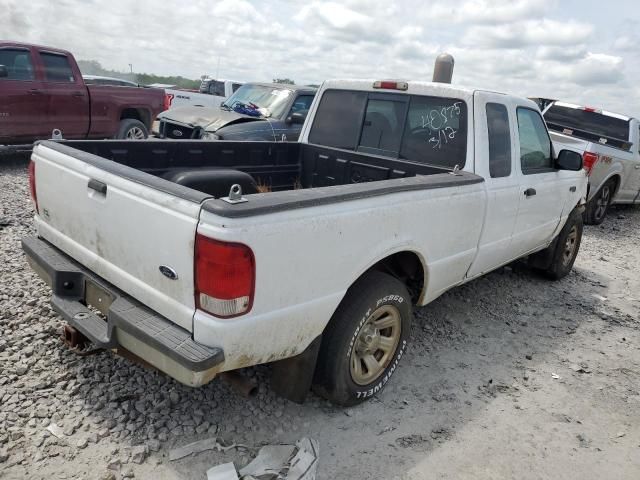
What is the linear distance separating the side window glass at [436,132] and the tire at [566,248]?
240 centimetres

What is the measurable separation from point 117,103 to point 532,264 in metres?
7.83

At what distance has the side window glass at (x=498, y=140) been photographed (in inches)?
150

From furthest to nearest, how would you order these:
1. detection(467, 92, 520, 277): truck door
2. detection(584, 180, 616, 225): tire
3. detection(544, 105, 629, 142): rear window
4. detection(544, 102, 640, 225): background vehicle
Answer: detection(544, 105, 629, 142): rear window, detection(584, 180, 616, 225): tire, detection(544, 102, 640, 225): background vehicle, detection(467, 92, 520, 277): truck door

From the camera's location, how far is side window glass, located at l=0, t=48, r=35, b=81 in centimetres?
798

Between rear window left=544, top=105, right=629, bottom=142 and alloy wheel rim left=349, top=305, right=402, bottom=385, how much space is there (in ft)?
25.9

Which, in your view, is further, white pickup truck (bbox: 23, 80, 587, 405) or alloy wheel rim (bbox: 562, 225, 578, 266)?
alloy wheel rim (bbox: 562, 225, 578, 266)

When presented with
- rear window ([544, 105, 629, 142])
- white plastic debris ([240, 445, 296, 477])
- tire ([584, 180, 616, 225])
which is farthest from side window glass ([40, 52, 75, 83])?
tire ([584, 180, 616, 225])

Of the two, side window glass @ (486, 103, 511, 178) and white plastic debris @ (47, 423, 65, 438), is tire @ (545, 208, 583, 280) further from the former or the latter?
white plastic debris @ (47, 423, 65, 438)

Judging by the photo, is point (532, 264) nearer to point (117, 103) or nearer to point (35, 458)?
point (35, 458)

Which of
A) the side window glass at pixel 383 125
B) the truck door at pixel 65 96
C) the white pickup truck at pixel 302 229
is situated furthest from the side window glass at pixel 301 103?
the side window glass at pixel 383 125

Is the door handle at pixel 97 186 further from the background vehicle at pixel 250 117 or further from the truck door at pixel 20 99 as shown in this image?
the truck door at pixel 20 99

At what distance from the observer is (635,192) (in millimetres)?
10078

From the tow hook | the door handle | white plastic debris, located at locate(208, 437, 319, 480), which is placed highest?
the door handle

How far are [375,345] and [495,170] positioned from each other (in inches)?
64.9
